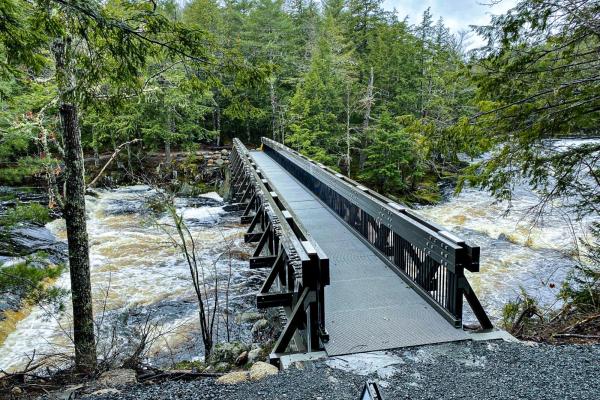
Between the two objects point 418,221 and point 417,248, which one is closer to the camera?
point 417,248

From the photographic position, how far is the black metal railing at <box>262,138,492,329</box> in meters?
4.29

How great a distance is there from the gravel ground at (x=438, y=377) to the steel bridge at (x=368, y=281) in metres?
0.28

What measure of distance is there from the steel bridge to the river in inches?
83.5

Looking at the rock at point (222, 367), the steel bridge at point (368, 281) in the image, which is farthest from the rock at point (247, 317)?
the rock at point (222, 367)

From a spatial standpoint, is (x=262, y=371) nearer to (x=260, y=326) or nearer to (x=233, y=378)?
(x=233, y=378)

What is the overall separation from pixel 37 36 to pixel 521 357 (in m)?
5.69

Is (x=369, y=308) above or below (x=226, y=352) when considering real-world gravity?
above

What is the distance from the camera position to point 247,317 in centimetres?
882

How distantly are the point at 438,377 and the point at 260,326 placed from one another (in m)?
5.00

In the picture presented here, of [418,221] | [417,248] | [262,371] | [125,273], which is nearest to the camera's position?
[262,371]

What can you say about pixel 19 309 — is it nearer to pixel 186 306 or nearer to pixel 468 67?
pixel 186 306

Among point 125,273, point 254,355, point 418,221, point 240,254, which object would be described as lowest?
point 125,273

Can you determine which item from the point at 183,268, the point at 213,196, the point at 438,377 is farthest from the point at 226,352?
the point at 213,196

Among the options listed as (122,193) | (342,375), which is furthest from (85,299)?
(122,193)
